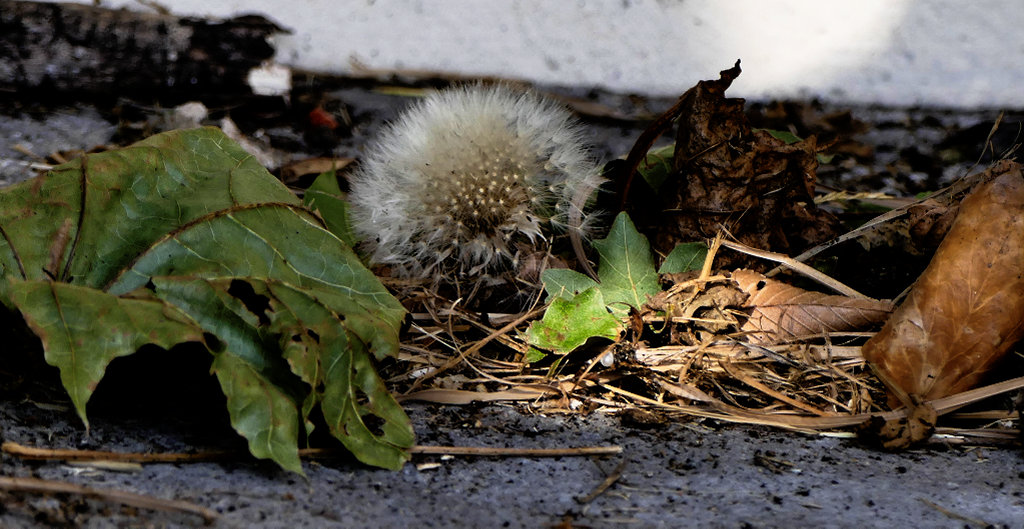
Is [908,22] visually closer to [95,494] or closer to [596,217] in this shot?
[596,217]

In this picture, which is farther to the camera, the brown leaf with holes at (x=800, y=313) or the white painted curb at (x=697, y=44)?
the white painted curb at (x=697, y=44)

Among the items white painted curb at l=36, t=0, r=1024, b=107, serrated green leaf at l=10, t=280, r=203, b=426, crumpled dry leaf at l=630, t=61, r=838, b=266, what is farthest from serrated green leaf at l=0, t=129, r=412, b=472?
white painted curb at l=36, t=0, r=1024, b=107

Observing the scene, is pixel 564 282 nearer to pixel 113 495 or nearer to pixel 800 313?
pixel 800 313

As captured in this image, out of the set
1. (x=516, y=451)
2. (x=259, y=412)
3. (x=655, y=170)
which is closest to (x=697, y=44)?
(x=655, y=170)

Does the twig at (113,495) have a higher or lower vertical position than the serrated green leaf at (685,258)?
lower

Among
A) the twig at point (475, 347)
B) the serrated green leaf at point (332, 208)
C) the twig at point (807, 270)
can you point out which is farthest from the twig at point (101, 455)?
the twig at point (807, 270)

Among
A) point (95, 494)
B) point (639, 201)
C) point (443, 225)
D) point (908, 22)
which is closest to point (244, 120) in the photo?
point (443, 225)

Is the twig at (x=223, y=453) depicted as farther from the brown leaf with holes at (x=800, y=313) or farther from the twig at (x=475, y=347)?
the brown leaf with holes at (x=800, y=313)
